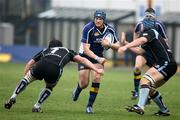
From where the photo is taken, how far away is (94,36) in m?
18.2

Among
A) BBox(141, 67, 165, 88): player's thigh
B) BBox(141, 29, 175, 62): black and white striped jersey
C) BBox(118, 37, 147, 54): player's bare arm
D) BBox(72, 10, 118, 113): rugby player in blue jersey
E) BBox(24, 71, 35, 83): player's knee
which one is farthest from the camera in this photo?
BBox(72, 10, 118, 113): rugby player in blue jersey

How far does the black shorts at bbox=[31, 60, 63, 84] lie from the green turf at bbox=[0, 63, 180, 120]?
2.66ft

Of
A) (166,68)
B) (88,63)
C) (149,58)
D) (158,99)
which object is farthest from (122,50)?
(149,58)

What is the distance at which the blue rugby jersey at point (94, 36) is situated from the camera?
18.0 metres

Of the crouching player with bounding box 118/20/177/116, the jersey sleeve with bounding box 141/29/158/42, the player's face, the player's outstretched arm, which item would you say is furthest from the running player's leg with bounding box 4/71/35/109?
the jersey sleeve with bounding box 141/29/158/42

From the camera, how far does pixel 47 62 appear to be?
16.9 meters

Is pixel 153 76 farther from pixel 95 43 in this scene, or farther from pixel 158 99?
pixel 95 43

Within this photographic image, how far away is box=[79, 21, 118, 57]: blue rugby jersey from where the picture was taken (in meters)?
18.0

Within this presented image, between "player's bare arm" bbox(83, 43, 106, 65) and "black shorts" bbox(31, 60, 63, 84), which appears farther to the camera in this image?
"player's bare arm" bbox(83, 43, 106, 65)

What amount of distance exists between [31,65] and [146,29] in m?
2.75

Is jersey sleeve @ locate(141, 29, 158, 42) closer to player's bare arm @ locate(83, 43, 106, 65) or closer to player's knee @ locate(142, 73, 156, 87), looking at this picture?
player's knee @ locate(142, 73, 156, 87)

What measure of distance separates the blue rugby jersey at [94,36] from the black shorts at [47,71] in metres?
1.44

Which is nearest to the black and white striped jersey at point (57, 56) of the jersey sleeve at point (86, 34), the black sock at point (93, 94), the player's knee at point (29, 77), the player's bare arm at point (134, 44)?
the player's knee at point (29, 77)

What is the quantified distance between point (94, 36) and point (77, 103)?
2.50 m
